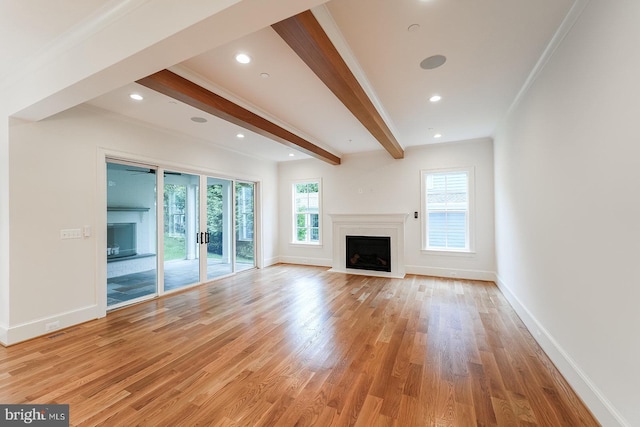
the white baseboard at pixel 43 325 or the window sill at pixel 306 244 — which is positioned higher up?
the window sill at pixel 306 244

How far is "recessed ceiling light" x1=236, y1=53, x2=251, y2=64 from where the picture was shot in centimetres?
243

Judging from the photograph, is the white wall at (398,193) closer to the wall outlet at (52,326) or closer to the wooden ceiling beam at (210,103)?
the wooden ceiling beam at (210,103)

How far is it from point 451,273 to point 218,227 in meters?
5.20

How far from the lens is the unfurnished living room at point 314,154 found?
1760 mm

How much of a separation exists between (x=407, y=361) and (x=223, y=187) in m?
5.04

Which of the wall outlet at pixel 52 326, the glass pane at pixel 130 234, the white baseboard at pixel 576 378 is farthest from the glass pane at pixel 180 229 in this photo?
the white baseboard at pixel 576 378

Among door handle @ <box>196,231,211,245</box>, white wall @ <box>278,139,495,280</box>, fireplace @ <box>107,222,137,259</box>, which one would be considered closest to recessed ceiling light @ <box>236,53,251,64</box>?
fireplace @ <box>107,222,137,259</box>

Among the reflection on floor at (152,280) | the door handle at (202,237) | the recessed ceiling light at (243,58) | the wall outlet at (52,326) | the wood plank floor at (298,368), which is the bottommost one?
the wood plank floor at (298,368)

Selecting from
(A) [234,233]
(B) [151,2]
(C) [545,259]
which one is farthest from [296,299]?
(B) [151,2]

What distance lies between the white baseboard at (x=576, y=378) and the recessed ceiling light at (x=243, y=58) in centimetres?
377

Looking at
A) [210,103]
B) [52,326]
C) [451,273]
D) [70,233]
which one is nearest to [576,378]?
[451,273]

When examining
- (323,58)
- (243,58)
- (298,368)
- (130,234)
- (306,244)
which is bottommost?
(298,368)

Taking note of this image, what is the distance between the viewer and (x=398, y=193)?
611 centimetres

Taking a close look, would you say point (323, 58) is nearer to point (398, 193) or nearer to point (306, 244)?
point (398, 193)
